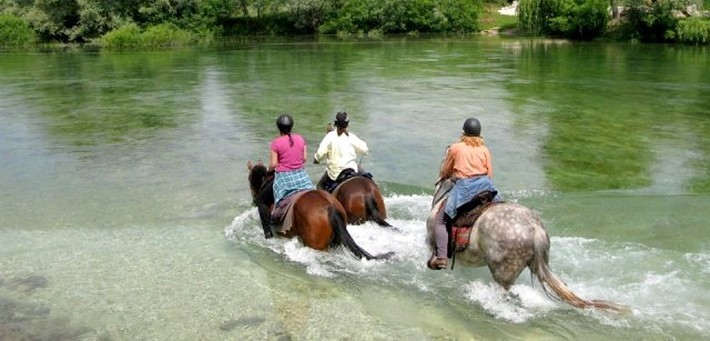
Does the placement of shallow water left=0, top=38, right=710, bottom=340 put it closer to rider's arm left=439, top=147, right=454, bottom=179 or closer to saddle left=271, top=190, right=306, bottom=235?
saddle left=271, top=190, right=306, bottom=235

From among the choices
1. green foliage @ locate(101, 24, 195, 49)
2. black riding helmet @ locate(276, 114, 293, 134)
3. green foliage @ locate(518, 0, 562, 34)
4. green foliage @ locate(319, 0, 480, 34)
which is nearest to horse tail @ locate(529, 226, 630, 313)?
black riding helmet @ locate(276, 114, 293, 134)

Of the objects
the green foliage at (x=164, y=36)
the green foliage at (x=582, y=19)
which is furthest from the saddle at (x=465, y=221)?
the green foliage at (x=164, y=36)

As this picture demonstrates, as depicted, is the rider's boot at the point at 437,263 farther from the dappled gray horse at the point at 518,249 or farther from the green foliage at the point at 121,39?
the green foliage at the point at 121,39

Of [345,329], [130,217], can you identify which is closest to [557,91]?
[130,217]

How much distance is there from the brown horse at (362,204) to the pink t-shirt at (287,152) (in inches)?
31.8

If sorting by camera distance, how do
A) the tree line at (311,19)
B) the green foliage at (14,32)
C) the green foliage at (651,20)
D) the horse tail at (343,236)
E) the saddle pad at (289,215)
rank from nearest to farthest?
the horse tail at (343,236) < the saddle pad at (289,215) < the green foliage at (651,20) < the tree line at (311,19) < the green foliage at (14,32)

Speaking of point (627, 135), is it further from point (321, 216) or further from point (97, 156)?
point (97, 156)

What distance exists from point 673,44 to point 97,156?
43.0 m

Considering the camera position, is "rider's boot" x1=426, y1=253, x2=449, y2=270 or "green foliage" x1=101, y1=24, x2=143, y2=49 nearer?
"rider's boot" x1=426, y1=253, x2=449, y2=270

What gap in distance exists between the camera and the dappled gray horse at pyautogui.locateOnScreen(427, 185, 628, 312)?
20.8ft

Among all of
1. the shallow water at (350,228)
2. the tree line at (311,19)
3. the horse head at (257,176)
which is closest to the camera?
the shallow water at (350,228)

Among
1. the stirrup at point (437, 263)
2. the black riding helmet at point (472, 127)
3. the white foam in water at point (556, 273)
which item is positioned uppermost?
the black riding helmet at point (472, 127)

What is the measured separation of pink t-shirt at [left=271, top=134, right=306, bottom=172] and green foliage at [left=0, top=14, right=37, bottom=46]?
178 feet

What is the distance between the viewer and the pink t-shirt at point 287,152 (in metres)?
8.38
